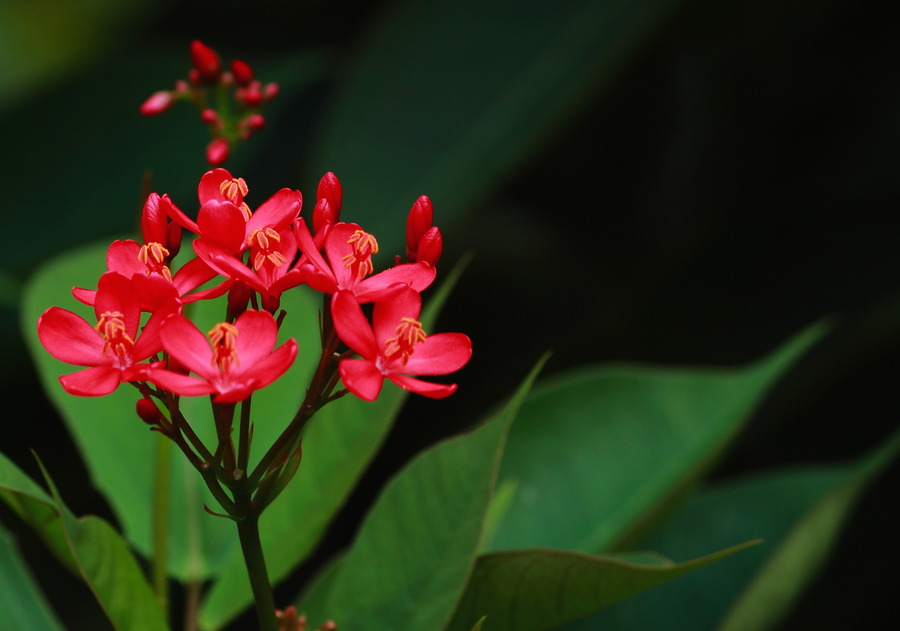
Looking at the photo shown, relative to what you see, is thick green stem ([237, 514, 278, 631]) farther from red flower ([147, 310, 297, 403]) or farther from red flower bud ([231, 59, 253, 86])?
red flower bud ([231, 59, 253, 86])

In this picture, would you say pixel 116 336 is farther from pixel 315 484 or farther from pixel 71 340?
pixel 315 484

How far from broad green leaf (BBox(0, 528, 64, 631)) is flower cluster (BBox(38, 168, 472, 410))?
0.26 meters

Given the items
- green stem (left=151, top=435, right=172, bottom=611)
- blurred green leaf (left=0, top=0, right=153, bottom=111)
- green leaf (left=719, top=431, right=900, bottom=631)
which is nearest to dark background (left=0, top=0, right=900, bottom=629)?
green leaf (left=719, top=431, right=900, bottom=631)

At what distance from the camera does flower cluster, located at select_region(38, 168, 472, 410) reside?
426mm

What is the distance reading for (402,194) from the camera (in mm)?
1177

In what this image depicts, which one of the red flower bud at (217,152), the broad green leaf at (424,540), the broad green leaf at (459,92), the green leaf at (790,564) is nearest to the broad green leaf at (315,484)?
the broad green leaf at (424,540)

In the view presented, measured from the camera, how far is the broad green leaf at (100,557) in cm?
46

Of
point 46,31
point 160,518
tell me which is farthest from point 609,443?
point 46,31

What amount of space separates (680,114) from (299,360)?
908 mm

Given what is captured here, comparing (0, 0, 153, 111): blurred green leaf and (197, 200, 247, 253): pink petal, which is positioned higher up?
(0, 0, 153, 111): blurred green leaf

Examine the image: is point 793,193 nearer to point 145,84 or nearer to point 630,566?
point 145,84

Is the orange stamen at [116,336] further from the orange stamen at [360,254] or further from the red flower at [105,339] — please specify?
the orange stamen at [360,254]

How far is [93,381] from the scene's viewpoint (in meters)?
0.43

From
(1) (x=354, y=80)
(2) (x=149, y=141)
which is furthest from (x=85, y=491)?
(1) (x=354, y=80)
